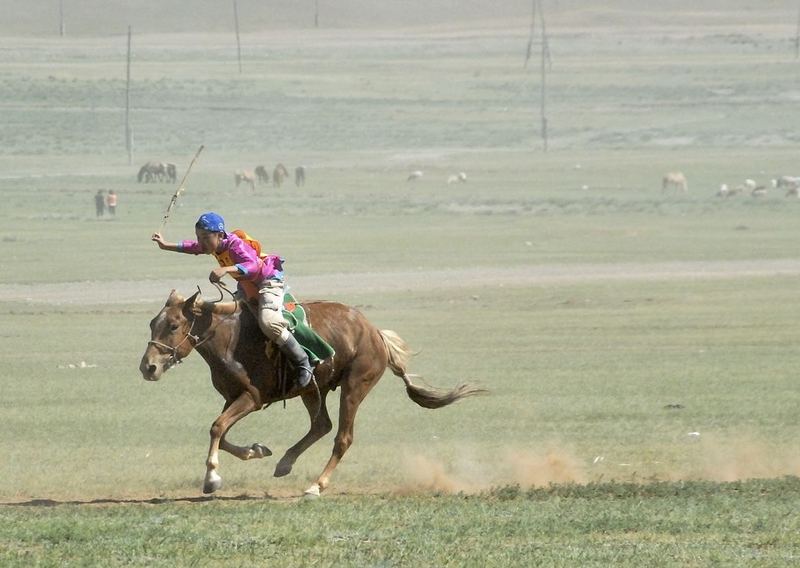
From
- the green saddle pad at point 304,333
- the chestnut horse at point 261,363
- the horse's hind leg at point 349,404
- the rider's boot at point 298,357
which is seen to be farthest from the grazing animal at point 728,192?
the rider's boot at point 298,357

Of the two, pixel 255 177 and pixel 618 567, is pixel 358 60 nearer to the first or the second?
pixel 255 177

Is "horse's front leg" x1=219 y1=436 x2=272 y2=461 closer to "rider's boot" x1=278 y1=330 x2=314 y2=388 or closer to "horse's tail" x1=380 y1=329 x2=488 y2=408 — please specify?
"rider's boot" x1=278 y1=330 x2=314 y2=388

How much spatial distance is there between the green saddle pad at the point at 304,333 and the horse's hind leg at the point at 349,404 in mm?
466

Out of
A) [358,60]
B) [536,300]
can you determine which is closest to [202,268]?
[536,300]

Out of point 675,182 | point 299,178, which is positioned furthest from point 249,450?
point 299,178

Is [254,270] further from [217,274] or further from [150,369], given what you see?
[150,369]

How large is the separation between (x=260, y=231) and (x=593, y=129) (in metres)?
42.8

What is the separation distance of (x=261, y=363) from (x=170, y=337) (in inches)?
30.4

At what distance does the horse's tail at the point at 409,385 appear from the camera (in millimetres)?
13469

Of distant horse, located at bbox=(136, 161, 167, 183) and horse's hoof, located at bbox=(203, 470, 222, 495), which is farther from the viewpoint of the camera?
distant horse, located at bbox=(136, 161, 167, 183)

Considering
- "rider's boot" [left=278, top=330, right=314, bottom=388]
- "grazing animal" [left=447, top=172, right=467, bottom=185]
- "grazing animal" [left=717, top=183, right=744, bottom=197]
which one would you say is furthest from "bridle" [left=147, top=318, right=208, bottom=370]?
"grazing animal" [left=447, top=172, right=467, bottom=185]

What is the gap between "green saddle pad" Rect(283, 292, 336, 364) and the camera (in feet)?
40.9

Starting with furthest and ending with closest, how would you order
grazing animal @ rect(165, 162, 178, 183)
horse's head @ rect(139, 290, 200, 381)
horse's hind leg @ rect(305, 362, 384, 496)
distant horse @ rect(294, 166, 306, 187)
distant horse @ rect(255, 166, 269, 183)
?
distant horse @ rect(255, 166, 269, 183) → distant horse @ rect(294, 166, 306, 187) → grazing animal @ rect(165, 162, 178, 183) → horse's hind leg @ rect(305, 362, 384, 496) → horse's head @ rect(139, 290, 200, 381)

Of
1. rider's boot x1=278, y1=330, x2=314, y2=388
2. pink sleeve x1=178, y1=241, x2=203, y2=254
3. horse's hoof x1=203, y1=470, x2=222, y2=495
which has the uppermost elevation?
pink sleeve x1=178, y1=241, x2=203, y2=254
